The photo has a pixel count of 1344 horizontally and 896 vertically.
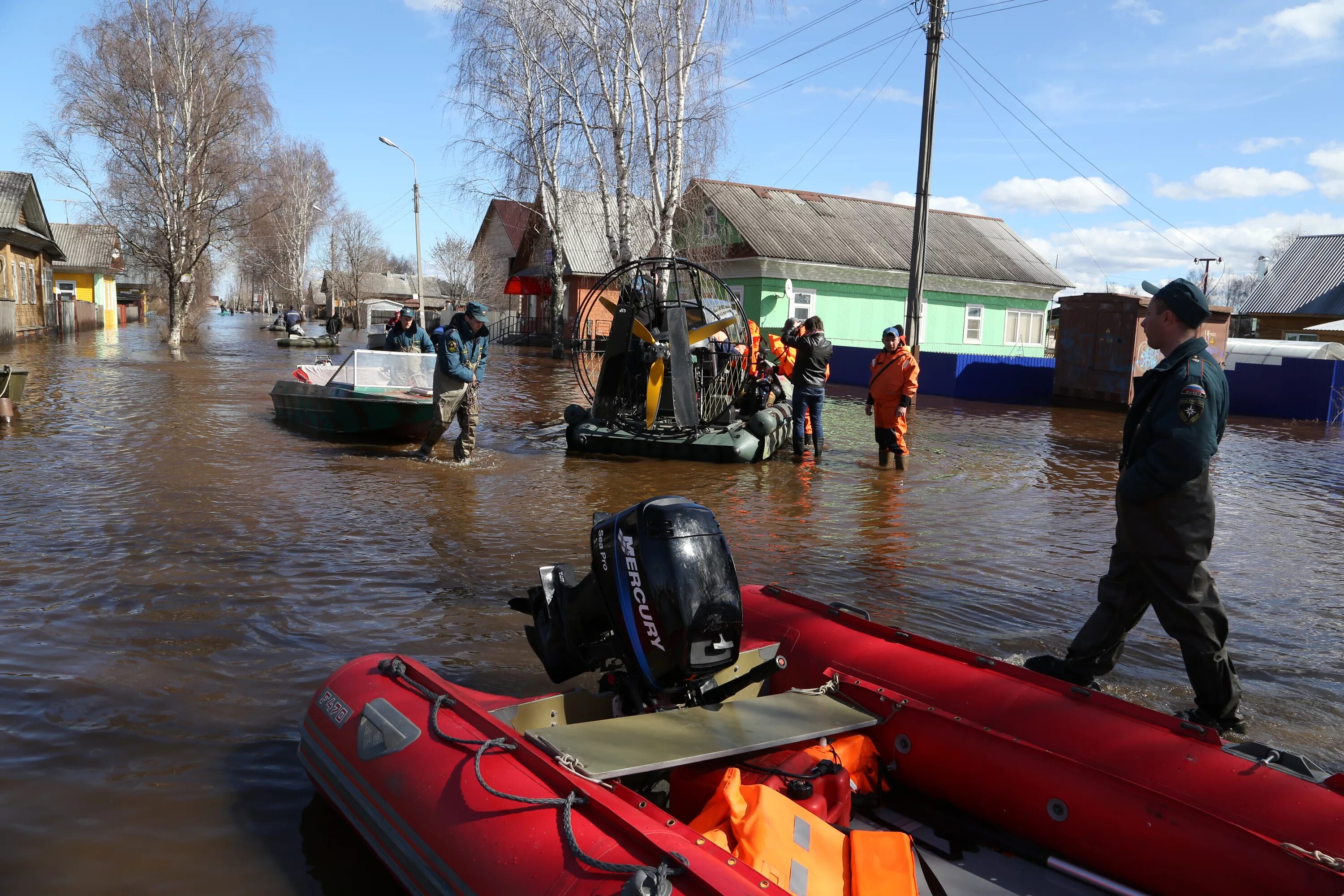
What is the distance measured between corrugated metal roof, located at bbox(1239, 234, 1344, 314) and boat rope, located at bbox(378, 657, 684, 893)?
45.0m

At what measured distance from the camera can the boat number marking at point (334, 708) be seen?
329cm

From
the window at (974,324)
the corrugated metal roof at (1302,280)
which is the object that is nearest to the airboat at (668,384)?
the window at (974,324)

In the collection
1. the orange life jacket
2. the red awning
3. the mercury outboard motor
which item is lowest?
the orange life jacket

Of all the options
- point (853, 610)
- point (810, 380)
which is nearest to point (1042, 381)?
point (810, 380)

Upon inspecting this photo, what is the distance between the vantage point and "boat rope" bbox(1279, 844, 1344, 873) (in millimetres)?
2303

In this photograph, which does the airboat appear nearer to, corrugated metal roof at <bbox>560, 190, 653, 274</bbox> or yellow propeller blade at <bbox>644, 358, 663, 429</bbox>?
yellow propeller blade at <bbox>644, 358, 663, 429</bbox>

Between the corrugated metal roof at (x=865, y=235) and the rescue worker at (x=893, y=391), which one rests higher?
the corrugated metal roof at (x=865, y=235)

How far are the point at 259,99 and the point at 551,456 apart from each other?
22.7m

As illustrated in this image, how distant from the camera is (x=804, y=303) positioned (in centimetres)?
2994

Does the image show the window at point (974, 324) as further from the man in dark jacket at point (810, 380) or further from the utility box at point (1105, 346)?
the man in dark jacket at point (810, 380)

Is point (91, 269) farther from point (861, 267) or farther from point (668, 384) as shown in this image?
point (668, 384)

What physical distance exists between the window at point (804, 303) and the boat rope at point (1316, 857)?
91.1ft

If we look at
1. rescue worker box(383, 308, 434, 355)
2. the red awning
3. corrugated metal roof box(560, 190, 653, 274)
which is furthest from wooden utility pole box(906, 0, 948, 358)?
the red awning

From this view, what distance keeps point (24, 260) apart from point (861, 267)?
Answer: 28.6m
